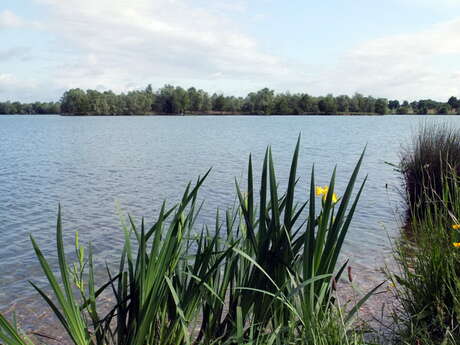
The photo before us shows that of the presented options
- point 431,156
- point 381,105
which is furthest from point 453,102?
point 431,156

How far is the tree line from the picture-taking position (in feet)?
376

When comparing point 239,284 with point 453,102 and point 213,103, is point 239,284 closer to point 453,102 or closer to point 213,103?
point 453,102

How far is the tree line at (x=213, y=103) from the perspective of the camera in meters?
115

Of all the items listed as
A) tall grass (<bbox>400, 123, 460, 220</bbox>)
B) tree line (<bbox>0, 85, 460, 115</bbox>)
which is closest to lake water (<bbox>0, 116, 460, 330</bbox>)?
tall grass (<bbox>400, 123, 460, 220</bbox>)

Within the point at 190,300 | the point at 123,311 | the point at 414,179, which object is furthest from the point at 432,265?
the point at 414,179

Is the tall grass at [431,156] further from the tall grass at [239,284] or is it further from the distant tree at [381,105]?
the distant tree at [381,105]

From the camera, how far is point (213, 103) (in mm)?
125062

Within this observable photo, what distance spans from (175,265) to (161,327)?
0.34 metres

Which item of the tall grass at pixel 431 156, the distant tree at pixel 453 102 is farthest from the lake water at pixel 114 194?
the distant tree at pixel 453 102

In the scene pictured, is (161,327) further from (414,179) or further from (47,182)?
(47,182)

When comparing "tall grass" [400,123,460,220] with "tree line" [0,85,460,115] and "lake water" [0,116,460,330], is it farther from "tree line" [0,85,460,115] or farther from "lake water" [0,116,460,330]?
"tree line" [0,85,460,115]

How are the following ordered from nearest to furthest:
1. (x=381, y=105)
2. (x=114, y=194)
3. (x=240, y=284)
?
(x=240, y=284) < (x=114, y=194) < (x=381, y=105)

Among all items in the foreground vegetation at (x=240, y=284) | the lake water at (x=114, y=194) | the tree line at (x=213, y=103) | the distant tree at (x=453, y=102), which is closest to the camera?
the foreground vegetation at (x=240, y=284)

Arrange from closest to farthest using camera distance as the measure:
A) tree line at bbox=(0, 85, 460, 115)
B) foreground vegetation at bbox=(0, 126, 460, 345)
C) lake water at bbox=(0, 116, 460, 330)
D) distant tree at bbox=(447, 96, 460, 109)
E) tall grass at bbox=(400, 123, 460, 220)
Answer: foreground vegetation at bbox=(0, 126, 460, 345), lake water at bbox=(0, 116, 460, 330), tall grass at bbox=(400, 123, 460, 220), distant tree at bbox=(447, 96, 460, 109), tree line at bbox=(0, 85, 460, 115)
